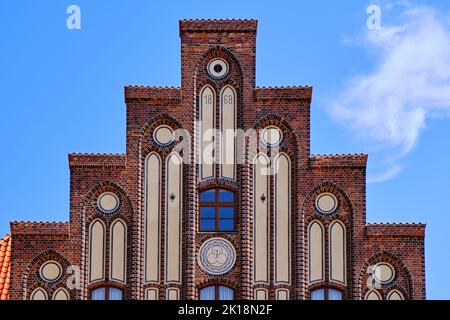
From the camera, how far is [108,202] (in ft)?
108

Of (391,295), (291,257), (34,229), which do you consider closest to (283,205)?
(291,257)

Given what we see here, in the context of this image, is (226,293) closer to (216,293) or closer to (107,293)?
(216,293)

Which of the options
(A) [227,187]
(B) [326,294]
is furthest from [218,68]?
(B) [326,294]

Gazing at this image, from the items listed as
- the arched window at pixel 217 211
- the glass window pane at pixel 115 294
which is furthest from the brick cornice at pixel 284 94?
the glass window pane at pixel 115 294

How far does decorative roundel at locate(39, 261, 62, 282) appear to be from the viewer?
32.4 m

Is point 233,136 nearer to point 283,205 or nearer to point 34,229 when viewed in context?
point 283,205

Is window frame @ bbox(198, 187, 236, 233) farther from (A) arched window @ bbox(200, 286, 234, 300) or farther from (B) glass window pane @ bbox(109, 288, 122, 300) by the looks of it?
(B) glass window pane @ bbox(109, 288, 122, 300)

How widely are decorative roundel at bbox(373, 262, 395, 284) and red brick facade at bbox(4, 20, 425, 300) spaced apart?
124 millimetres

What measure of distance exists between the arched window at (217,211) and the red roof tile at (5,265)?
4997mm

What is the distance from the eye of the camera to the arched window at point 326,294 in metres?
32.5

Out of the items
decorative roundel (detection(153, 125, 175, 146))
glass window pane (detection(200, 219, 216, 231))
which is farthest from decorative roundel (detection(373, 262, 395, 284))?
decorative roundel (detection(153, 125, 175, 146))

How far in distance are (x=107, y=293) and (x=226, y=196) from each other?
3.80m

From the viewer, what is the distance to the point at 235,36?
34.2 metres

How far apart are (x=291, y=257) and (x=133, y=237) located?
3.86m
